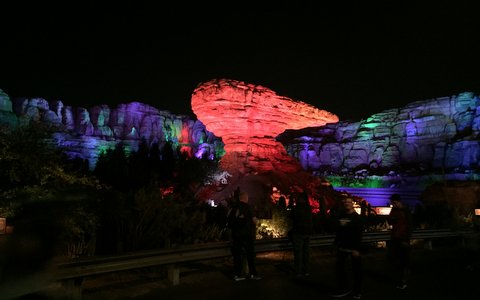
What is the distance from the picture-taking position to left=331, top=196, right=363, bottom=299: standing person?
6.55m

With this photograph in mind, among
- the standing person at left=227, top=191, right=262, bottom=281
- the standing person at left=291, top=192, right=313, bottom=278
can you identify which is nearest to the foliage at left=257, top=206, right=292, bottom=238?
the standing person at left=291, top=192, right=313, bottom=278

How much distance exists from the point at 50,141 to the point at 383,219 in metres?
15.7

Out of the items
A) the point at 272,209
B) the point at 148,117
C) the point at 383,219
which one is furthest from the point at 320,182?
the point at 148,117

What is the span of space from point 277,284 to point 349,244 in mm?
1725

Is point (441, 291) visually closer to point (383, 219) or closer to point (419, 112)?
point (383, 219)

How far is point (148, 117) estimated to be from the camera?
88.1 m

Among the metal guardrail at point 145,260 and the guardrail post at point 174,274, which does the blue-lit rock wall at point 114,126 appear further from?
the guardrail post at point 174,274

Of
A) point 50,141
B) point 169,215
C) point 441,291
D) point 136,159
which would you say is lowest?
point 441,291

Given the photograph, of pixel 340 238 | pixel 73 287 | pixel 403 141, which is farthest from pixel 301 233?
pixel 403 141

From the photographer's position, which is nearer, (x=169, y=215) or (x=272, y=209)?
(x=169, y=215)

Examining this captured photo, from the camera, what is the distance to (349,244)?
6.62 meters

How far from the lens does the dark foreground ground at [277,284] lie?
6.69 meters

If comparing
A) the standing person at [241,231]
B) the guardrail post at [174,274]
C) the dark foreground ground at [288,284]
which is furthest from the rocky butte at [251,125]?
the guardrail post at [174,274]

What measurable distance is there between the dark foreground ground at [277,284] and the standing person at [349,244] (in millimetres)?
250
